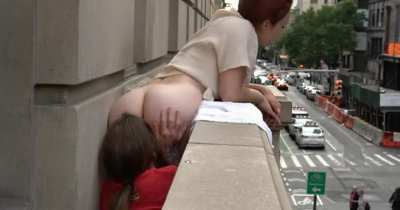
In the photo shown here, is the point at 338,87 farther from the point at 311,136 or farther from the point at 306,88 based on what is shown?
the point at 311,136

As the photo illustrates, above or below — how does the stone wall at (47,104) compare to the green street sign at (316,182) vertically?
above

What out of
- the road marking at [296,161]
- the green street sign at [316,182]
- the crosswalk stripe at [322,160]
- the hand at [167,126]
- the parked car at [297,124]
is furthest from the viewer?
the parked car at [297,124]

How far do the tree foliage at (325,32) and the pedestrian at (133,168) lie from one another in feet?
296

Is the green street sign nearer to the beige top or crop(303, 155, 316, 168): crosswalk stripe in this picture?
crop(303, 155, 316, 168): crosswalk stripe

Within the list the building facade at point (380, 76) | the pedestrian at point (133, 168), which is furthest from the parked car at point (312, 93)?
the pedestrian at point (133, 168)

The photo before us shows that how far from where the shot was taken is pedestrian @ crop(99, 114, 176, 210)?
3.09 m

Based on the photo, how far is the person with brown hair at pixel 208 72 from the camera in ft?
12.1

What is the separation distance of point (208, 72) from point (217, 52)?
0.11 meters

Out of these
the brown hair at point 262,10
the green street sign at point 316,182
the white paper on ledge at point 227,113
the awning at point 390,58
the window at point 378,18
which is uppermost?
the window at point 378,18

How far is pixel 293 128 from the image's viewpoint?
5931 centimetres

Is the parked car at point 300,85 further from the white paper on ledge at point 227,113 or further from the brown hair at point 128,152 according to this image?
the brown hair at point 128,152

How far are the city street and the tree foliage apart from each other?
2953 cm

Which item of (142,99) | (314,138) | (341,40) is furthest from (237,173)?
(341,40)

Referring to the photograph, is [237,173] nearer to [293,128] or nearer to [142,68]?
[142,68]
